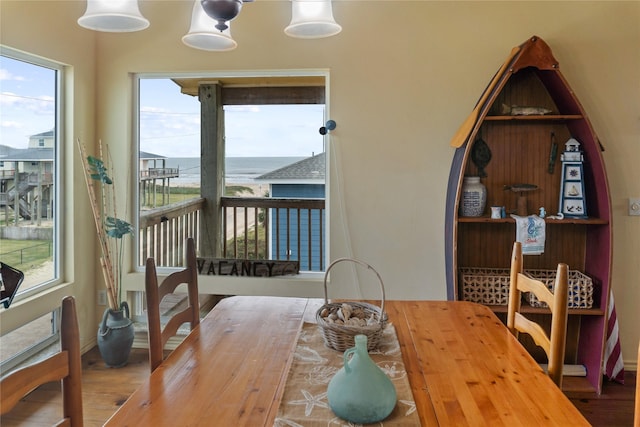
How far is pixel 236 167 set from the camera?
3311mm

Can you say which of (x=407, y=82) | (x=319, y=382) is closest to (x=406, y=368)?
(x=319, y=382)

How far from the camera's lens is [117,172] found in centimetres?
325

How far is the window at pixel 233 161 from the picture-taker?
3223 mm

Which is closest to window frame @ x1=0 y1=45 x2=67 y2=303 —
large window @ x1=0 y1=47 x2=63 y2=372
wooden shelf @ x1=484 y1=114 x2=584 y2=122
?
large window @ x1=0 y1=47 x2=63 y2=372

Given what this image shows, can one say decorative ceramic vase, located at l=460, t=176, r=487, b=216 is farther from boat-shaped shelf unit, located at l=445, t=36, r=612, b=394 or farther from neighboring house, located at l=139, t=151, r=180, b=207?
neighboring house, located at l=139, t=151, r=180, b=207

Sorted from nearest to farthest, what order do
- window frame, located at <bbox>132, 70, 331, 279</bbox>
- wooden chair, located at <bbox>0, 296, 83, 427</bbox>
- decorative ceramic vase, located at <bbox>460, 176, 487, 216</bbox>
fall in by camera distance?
wooden chair, located at <bbox>0, 296, 83, 427</bbox>
decorative ceramic vase, located at <bbox>460, 176, 487, 216</bbox>
window frame, located at <bbox>132, 70, 331, 279</bbox>

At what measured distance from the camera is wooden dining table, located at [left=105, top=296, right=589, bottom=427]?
43.9 inches

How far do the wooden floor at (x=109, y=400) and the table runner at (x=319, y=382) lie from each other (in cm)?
148

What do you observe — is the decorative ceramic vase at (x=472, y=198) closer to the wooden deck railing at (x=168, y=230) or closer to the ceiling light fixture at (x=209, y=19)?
the ceiling light fixture at (x=209, y=19)

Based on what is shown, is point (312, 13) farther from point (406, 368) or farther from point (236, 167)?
point (236, 167)

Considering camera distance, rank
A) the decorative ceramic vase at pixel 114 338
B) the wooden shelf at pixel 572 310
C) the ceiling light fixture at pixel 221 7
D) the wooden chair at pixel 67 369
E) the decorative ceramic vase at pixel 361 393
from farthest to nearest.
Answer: the decorative ceramic vase at pixel 114 338
the wooden shelf at pixel 572 310
the ceiling light fixture at pixel 221 7
the decorative ceramic vase at pixel 361 393
the wooden chair at pixel 67 369

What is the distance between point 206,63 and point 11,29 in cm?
111

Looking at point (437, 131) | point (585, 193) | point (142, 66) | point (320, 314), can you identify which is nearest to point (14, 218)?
point (142, 66)

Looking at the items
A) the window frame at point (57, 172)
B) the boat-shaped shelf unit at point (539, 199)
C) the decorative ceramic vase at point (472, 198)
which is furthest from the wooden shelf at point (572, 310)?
the window frame at point (57, 172)
